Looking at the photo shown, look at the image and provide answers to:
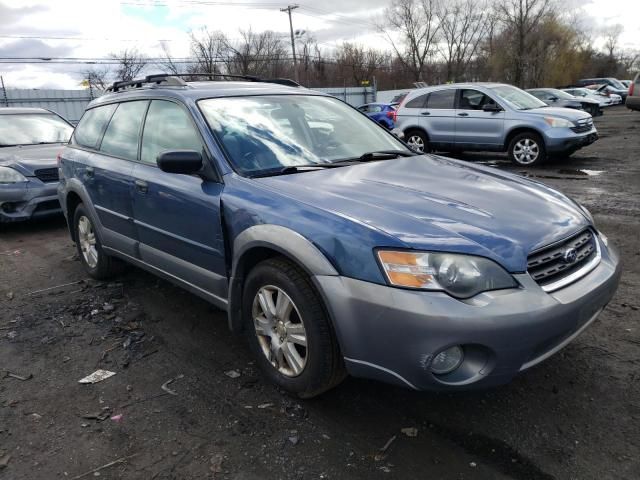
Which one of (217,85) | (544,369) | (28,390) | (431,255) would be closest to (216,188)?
(217,85)

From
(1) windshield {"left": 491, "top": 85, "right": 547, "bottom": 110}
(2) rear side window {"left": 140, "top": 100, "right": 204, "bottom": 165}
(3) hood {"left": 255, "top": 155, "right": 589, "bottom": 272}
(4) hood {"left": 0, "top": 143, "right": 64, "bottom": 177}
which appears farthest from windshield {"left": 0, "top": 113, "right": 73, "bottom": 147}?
(1) windshield {"left": 491, "top": 85, "right": 547, "bottom": 110}

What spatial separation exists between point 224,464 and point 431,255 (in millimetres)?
1343

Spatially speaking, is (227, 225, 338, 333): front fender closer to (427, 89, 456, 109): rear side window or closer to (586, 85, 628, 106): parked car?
(427, 89, 456, 109): rear side window

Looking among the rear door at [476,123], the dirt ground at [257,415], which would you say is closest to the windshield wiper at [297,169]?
the dirt ground at [257,415]

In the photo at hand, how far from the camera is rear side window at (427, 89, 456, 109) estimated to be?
11414 millimetres

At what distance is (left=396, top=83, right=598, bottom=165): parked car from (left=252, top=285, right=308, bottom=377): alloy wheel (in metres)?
7.76

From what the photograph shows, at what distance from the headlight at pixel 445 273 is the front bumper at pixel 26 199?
237 inches

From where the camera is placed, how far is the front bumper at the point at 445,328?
2125 millimetres

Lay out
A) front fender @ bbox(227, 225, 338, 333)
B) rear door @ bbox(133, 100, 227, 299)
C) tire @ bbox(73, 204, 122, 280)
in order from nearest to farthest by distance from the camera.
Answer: front fender @ bbox(227, 225, 338, 333), rear door @ bbox(133, 100, 227, 299), tire @ bbox(73, 204, 122, 280)

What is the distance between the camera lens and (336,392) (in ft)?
9.43

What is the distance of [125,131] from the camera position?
4.14m

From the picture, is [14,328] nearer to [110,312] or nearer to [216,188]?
[110,312]

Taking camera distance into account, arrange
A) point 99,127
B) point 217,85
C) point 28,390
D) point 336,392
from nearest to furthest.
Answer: point 336,392, point 28,390, point 217,85, point 99,127

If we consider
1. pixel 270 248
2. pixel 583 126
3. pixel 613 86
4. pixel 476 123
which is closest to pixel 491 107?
pixel 476 123
